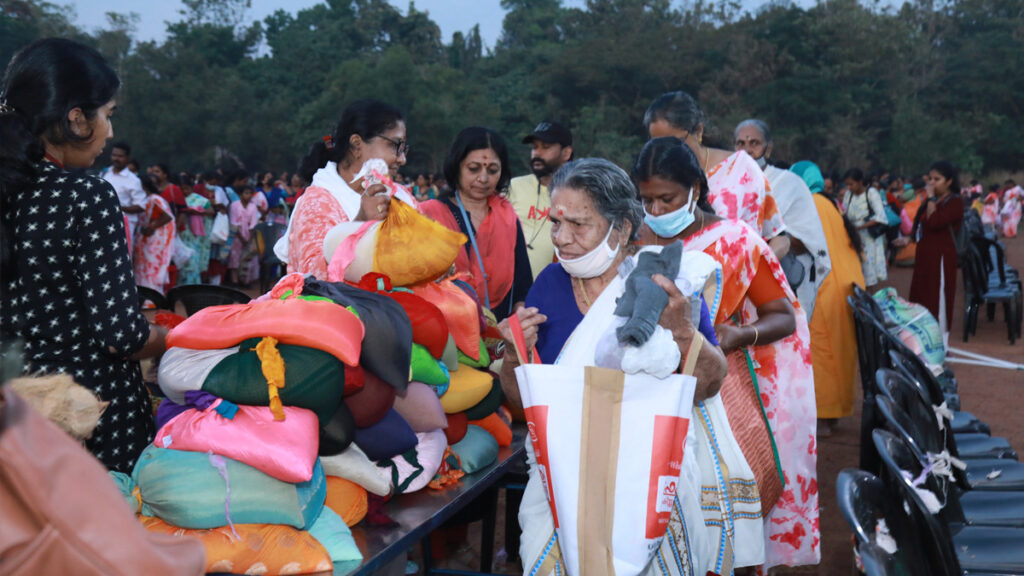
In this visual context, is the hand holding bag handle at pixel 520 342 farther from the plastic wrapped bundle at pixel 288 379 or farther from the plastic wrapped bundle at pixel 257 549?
the plastic wrapped bundle at pixel 257 549

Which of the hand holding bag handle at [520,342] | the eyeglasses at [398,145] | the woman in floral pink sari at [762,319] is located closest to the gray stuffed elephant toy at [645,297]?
the hand holding bag handle at [520,342]

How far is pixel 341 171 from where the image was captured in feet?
11.1

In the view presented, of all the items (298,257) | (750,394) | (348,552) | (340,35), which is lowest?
(348,552)

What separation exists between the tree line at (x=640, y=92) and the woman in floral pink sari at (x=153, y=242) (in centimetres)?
2445

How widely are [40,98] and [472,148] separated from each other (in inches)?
78.4

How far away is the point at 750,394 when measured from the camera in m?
2.79

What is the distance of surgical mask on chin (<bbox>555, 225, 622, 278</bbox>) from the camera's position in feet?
7.14

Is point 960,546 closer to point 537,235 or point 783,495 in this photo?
point 783,495

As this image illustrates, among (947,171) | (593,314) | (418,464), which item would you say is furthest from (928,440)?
(947,171)

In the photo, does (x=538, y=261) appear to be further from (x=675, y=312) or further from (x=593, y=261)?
(x=675, y=312)

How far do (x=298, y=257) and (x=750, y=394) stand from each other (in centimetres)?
153

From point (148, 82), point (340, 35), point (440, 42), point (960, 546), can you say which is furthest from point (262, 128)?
point (960, 546)

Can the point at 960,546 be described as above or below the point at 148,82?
below

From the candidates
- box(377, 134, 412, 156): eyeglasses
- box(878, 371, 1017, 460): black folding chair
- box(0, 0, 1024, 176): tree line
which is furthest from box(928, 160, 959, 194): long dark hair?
box(0, 0, 1024, 176): tree line
